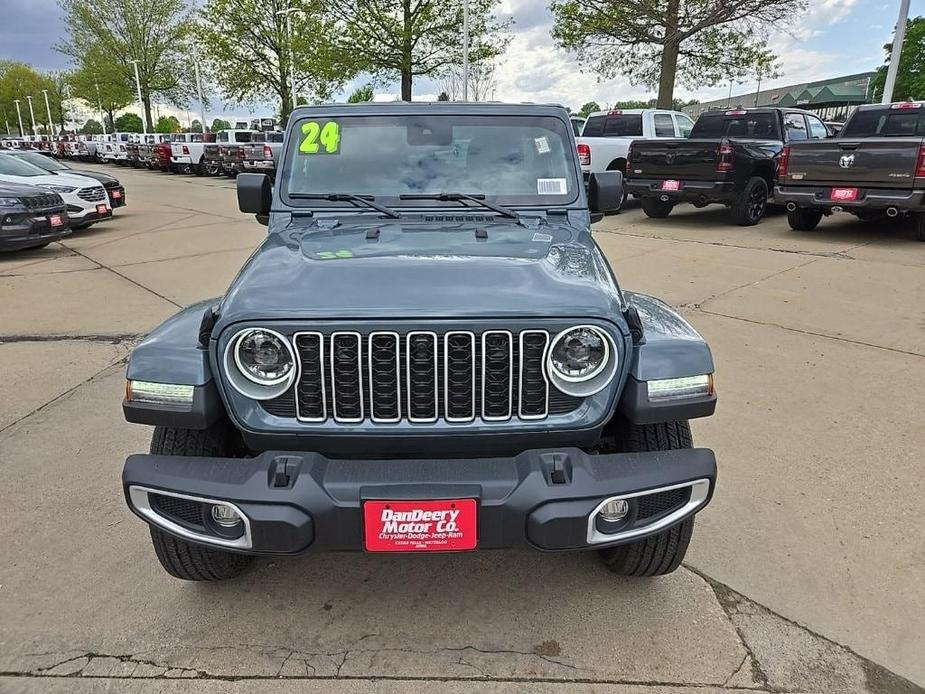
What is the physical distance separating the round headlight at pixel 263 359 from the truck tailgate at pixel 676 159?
10194 mm

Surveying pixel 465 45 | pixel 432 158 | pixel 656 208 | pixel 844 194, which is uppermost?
pixel 465 45

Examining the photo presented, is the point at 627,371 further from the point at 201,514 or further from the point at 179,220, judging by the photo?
the point at 179,220

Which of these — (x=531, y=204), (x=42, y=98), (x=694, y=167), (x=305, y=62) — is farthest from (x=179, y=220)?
(x=42, y=98)

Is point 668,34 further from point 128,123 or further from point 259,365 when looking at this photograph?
point 128,123

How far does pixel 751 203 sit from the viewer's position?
11570 millimetres

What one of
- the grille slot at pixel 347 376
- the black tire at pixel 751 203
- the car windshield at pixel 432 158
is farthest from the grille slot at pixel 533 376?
the black tire at pixel 751 203

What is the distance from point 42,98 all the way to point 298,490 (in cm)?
10220

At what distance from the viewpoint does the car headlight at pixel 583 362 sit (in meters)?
2.19

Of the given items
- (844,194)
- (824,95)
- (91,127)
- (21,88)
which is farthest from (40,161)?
(21,88)

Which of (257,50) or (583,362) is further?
(257,50)

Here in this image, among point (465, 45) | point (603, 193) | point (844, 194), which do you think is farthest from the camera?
point (465, 45)

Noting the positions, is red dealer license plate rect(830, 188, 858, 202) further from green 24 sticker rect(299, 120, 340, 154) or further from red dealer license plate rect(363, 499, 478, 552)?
red dealer license plate rect(363, 499, 478, 552)

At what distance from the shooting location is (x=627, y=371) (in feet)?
7.47

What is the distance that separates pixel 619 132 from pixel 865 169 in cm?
540
